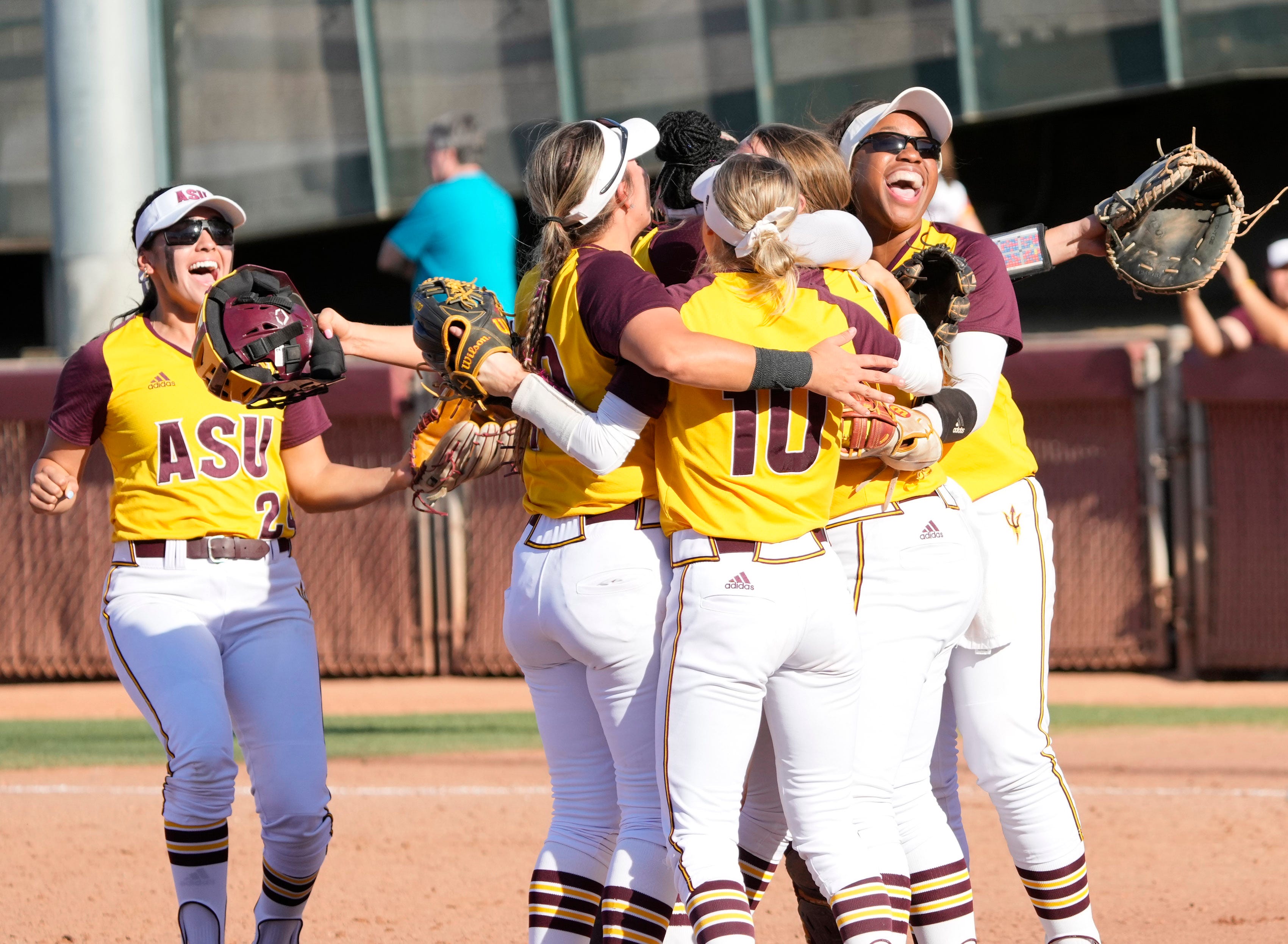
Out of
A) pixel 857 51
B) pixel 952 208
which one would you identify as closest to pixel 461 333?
pixel 952 208

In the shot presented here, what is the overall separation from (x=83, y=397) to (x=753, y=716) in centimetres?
205

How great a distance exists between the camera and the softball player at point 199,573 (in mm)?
3664

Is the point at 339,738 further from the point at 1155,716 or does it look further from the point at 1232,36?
the point at 1232,36

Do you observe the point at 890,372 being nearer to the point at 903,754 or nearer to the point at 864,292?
the point at 864,292

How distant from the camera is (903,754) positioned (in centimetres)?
332

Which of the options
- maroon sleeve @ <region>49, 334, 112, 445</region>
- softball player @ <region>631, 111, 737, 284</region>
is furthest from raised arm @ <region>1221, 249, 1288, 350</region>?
maroon sleeve @ <region>49, 334, 112, 445</region>

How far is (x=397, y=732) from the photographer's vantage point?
26.4 feet

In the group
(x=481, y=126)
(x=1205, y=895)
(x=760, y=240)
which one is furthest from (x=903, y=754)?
(x=481, y=126)

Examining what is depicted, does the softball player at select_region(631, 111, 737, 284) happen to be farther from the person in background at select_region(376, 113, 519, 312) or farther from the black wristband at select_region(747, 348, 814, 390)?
the person in background at select_region(376, 113, 519, 312)

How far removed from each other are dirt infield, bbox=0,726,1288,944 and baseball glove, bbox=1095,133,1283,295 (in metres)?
1.93

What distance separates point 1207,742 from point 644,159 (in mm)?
8359

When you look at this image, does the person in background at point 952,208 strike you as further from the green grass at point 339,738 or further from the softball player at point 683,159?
the green grass at point 339,738

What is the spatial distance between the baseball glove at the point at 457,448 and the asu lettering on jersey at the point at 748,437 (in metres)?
0.49

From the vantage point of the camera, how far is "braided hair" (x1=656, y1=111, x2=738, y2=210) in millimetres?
3766
